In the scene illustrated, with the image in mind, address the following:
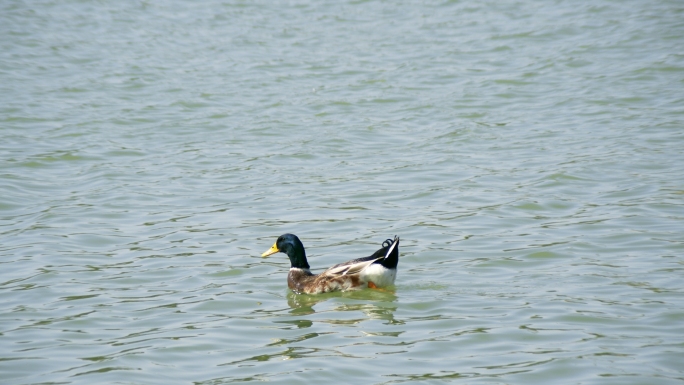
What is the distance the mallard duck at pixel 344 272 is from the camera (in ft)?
29.8

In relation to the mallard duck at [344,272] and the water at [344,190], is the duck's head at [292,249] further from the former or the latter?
the water at [344,190]

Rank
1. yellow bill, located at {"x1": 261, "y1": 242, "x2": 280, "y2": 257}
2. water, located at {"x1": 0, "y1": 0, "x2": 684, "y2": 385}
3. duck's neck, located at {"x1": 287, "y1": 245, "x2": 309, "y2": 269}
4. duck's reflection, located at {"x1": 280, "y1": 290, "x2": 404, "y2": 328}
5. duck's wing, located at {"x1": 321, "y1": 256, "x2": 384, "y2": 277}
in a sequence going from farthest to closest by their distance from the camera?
yellow bill, located at {"x1": 261, "y1": 242, "x2": 280, "y2": 257}
duck's neck, located at {"x1": 287, "y1": 245, "x2": 309, "y2": 269}
duck's wing, located at {"x1": 321, "y1": 256, "x2": 384, "y2": 277}
duck's reflection, located at {"x1": 280, "y1": 290, "x2": 404, "y2": 328}
water, located at {"x1": 0, "y1": 0, "x2": 684, "y2": 385}

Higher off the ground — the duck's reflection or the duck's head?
the duck's head

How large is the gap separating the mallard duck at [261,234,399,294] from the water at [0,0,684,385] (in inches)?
6.7

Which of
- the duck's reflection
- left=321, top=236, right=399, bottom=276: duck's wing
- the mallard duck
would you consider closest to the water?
the duck's reflection

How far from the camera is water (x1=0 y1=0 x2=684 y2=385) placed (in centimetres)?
769

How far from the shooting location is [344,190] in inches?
499

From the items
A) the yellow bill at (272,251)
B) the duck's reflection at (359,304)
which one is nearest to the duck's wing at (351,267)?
the duck's reflection at (359,304)

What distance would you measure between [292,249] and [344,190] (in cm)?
297

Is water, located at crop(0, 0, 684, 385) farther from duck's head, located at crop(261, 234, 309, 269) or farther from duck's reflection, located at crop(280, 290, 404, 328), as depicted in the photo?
duck's head, located at crop(261, 234, 309, 269)

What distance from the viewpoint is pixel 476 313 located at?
27.4 ft

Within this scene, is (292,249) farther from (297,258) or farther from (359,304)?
(359,304)

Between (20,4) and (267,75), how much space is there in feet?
28.5

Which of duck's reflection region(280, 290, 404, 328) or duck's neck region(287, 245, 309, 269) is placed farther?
duck's neck region(287, 245, 309, 269)
